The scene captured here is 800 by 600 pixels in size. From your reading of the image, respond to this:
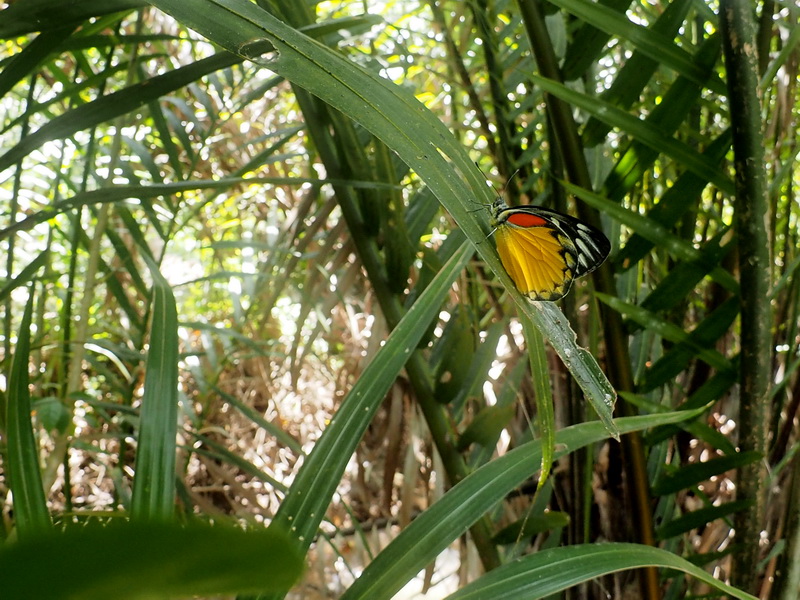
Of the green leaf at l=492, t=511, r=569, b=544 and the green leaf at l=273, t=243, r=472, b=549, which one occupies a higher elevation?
the green leaf at l=273, t=243, r=472, b=549

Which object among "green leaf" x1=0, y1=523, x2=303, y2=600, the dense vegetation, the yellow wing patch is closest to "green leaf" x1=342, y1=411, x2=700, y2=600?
the dense vegetation

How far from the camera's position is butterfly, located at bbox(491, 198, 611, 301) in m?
0.48

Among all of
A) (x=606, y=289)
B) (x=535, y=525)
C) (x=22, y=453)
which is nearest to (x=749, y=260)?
(x=606, y=289)

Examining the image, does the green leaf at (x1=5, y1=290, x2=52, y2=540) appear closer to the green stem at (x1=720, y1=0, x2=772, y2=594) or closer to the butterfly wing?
the butterfly wing

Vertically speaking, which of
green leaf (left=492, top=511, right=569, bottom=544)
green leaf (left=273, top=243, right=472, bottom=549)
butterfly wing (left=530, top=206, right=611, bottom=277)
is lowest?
green leaf (left=492, top=511, right=569, bottom=544)

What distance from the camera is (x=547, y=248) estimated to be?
525mm

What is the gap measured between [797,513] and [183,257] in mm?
1426

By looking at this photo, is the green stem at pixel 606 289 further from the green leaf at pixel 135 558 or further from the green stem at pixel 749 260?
the green leaf at pixel 135 558

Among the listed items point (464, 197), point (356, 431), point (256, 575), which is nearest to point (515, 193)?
point (356, 431)

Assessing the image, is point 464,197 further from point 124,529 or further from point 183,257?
point 183,257

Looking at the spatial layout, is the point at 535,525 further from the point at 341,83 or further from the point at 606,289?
the point at 341,83

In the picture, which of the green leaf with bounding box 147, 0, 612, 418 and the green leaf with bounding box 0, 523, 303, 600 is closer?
the green leaf with bounding box 0, 523, 303, 600

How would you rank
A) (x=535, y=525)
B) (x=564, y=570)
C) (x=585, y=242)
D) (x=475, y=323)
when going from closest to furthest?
(x=564, y=570) → (x=585, y=242) → (x=535, y=525) → (x=475, y=323)

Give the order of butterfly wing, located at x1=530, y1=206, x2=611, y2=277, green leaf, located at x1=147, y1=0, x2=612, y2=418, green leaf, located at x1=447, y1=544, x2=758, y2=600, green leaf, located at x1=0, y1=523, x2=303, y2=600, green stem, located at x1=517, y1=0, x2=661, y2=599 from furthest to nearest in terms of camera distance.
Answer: green stem, located at x1=517, y1=0, x2=661, y2=599, butterfly wing, located at x1=530, y1=206, x2=611, y2=277, green leaf, located at x1=447, y1=544, x2=758, y2=600, green leaf, located at x1=147, y1=0, x2=612, y2=418, green leaf, located at x1=0, y1=523, x2=303, y2=600
